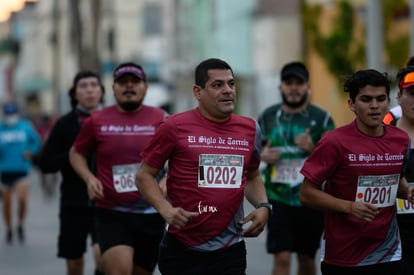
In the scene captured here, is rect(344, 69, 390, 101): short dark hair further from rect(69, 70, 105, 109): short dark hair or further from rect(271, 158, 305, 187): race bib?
rect(69, 70, 105, 109): short dark hair

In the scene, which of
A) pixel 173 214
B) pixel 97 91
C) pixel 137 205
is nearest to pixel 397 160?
pixel 173 214

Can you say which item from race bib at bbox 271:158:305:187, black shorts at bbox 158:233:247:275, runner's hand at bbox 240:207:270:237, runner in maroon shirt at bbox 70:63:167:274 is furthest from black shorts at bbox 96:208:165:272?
runner's hand at bbox 240:207:270:237

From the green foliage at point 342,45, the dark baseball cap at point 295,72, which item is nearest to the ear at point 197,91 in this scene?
the dark baseball cap at point 295,72

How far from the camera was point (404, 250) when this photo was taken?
26.1 ft

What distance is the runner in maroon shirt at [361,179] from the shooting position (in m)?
7.26

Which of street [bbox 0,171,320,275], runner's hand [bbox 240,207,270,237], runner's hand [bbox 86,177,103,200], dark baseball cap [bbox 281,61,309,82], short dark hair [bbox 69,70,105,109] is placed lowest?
street [bbox 0,171,320,275]

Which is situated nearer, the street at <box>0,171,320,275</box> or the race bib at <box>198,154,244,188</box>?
the race bib at <box>198,154,244,188</box>

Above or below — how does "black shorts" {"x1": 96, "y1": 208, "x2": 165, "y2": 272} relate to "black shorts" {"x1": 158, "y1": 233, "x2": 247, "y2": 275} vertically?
below

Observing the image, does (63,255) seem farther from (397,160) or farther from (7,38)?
(7,38)

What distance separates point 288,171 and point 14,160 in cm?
940

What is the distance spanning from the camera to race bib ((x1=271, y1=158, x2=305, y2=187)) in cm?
1065

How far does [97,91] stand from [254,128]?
3792 millimetres

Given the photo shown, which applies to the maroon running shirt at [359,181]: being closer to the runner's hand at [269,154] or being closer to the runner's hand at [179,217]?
the runner's hand at [179,217]

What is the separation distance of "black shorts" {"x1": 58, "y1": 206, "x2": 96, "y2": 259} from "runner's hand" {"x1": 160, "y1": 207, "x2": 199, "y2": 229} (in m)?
4.15
